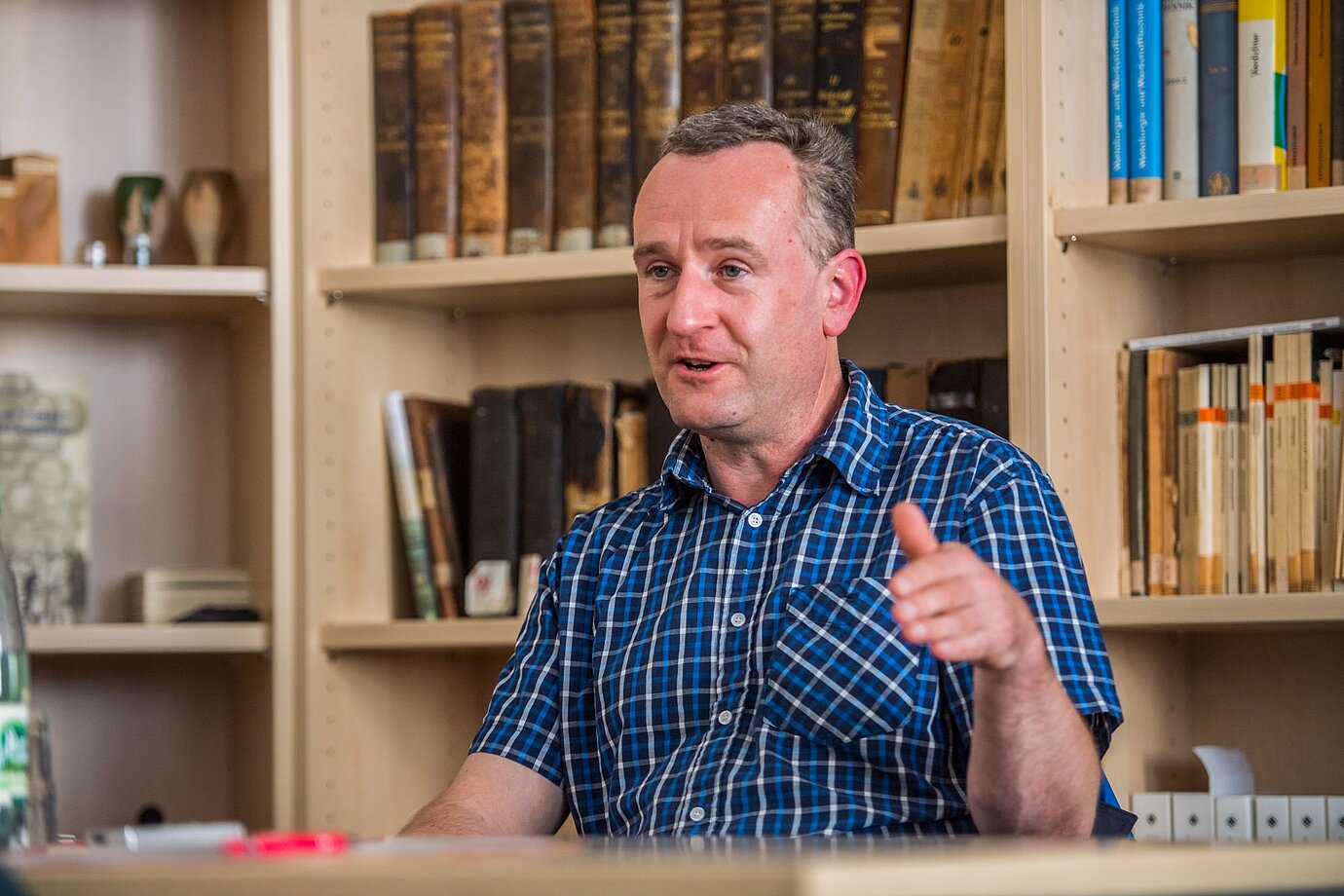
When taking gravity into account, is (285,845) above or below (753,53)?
below

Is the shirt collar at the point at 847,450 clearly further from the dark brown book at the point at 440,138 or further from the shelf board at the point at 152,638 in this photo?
the shelf board at the point at 152,638

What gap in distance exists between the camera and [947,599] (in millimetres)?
884

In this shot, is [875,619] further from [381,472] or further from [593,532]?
[381,472]

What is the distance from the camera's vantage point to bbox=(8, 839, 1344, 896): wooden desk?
1.82 ft

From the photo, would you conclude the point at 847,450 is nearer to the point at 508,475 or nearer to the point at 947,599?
the point at 947,599

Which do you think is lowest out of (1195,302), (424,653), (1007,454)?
(424,653)

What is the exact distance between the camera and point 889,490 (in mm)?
1413

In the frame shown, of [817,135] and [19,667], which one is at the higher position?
[817,135]

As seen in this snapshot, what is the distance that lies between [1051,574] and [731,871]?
809 mm

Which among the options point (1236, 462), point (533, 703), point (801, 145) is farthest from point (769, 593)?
point (1236, 462)

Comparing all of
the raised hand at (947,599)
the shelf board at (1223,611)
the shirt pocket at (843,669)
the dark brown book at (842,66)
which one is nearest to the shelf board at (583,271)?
the dark brown book at (842,66)

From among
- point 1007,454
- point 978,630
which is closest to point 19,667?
point 978,630

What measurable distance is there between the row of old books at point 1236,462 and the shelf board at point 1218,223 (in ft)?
0.33

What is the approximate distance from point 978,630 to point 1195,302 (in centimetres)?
111
